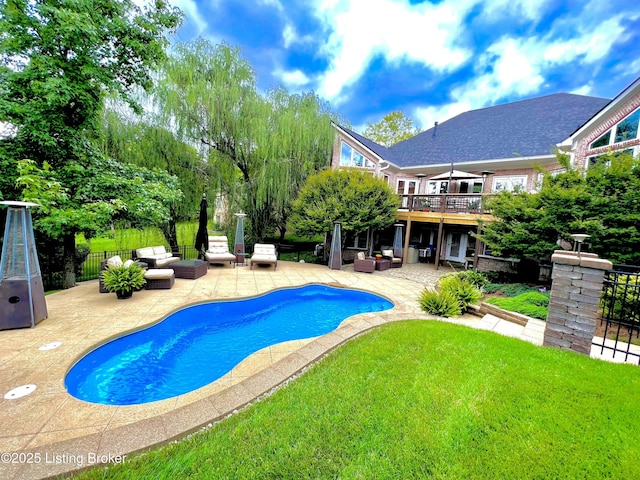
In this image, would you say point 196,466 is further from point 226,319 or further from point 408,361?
point 226,319

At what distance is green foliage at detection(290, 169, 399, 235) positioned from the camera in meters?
12.5

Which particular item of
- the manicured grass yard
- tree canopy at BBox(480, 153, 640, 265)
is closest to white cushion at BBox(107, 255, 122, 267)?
the manicured grass yard

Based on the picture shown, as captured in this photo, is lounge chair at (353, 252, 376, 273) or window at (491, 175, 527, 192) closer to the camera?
lounge chair at (353, 252, 376, 273)

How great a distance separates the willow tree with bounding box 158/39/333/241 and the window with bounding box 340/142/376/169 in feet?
8.09

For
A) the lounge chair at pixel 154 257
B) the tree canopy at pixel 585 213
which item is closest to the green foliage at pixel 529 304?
the tree canopy at pixel 585 213

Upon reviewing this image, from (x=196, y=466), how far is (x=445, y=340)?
4.16 m

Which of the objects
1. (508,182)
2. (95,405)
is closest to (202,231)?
(95,405)

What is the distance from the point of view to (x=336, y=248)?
42.5 ft

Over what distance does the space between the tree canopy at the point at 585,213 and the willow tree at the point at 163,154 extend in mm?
13071

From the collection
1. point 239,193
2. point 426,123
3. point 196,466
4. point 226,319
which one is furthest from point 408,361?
point 426,123

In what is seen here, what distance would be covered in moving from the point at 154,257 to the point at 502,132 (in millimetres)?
19035

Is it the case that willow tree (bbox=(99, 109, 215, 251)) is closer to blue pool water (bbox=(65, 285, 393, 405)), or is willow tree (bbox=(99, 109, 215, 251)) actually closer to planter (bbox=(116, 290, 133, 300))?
planter (bbox=(116, 290, 133, 300))

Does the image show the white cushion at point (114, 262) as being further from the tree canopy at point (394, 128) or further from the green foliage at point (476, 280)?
the tree canopy at point (394, 128)

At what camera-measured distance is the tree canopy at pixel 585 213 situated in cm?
713
